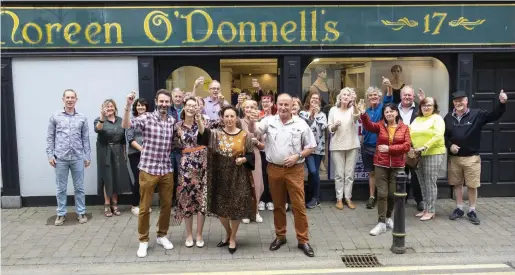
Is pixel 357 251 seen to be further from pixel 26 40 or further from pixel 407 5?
pixel 26 40

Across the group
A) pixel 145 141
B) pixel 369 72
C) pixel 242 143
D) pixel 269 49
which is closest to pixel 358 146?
pixel 369 72

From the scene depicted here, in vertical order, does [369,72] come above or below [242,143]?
above

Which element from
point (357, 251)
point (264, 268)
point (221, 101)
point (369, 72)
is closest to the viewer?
point (264, 268)

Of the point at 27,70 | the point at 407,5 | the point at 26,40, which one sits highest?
the point at 407,5

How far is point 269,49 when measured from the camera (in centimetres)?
796

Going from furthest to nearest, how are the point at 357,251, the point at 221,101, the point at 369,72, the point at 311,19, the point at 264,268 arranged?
the point at 369,72
the point at 311,19
the point at 221,101
the point at 357,251
the point at 264,268

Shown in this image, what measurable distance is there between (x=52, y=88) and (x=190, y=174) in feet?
11.8

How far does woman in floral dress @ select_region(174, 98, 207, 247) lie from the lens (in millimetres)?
5684

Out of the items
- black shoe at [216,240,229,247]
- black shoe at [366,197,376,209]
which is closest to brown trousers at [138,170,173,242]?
black shoe at [216,240,229,247]

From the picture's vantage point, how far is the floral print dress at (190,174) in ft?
18.7

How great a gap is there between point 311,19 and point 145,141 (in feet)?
12.4

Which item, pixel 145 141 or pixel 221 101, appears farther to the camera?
pixel 221 101

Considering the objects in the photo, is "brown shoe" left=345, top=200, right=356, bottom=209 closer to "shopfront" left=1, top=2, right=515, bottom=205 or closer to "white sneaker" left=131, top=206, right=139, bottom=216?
"shopfront" left=1, top=2, right=515, bottom=205

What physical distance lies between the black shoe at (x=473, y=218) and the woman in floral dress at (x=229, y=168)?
3.41 metres
